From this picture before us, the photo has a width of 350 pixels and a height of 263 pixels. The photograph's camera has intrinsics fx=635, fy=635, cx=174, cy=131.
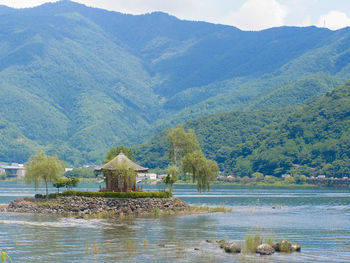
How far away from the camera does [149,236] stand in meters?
59.5

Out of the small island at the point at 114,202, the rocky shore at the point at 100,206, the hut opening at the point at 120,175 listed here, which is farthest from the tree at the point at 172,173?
the rocky shore at the point at 100,206

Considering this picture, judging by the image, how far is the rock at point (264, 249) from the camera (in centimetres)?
4935

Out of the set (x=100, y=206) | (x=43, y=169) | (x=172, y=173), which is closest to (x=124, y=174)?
(x=100, y=206)

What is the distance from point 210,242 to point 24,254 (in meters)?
16.2

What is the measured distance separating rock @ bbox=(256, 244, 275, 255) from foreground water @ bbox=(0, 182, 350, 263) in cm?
98

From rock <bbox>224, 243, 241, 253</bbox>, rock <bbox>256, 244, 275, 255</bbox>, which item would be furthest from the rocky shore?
rock <bbox>256, 244, 275, 255</bbox>

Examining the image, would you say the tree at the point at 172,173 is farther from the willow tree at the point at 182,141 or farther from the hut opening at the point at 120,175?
the hut opening at the point at 120,175

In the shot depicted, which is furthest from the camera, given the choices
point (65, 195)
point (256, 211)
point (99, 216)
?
point (256, 211)

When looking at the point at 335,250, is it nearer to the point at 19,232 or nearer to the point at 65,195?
the point at 19,232

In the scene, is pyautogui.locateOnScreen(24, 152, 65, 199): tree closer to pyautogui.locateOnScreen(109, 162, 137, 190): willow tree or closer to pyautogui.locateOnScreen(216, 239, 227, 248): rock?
pyautogui.locateOnScreen(109, 162, 137, 190): willow tree

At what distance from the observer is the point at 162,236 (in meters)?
59.7

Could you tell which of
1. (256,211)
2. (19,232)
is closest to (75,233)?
(19,232)

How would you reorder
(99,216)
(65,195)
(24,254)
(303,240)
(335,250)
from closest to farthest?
(24,254) → (335,250) → (303,240) → (99,216) → (65,195)

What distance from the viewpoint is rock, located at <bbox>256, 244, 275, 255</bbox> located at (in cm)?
4935
